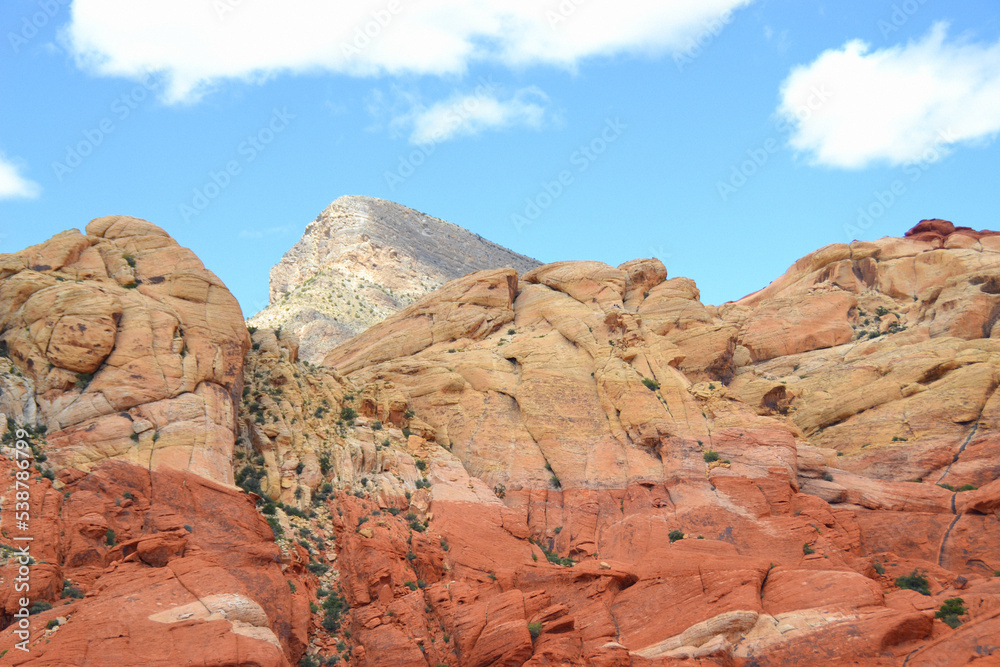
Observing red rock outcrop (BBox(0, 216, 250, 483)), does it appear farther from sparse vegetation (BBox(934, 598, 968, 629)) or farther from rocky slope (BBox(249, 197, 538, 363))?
rocky slope (BBox(249, 197, 538, 363))

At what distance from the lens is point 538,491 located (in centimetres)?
4644

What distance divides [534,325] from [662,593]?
23453 mm

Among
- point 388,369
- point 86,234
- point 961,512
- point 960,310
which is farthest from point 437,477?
point 960,310

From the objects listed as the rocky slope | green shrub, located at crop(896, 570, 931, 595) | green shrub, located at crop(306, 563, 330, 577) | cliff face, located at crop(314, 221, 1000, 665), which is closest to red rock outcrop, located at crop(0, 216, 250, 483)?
green shrub, located at crop(306, 563, 330, 577)

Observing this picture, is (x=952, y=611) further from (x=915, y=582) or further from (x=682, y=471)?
(x=682, y=471)

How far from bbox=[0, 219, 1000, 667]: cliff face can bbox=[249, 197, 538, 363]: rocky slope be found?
2766 cm

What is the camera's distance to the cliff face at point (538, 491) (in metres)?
33.4

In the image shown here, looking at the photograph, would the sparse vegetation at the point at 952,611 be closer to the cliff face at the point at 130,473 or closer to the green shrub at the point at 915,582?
the green shrub at the point at 915,582

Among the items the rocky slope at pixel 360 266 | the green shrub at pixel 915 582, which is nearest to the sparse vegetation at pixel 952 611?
the green shrub at pixel 915 582

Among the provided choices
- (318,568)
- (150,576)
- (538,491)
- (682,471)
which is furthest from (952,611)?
(150,576)

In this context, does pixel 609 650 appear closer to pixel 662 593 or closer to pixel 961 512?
pixel 662 593

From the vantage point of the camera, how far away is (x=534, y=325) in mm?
58375

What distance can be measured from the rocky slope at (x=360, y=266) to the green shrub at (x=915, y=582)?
163 feet

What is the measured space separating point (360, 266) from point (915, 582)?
3017 inches
